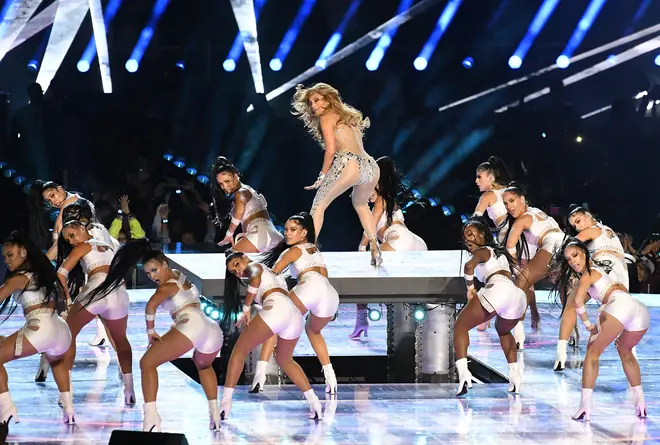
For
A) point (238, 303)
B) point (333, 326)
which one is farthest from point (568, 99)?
point (238, 303)

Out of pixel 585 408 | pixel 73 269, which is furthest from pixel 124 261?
pixel 585 408

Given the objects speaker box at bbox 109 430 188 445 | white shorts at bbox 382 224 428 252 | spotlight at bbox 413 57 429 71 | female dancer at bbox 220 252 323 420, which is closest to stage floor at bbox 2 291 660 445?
female dancer at bbox 220 252 323 420

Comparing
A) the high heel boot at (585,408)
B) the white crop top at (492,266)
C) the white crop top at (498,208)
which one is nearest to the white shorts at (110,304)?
the white crop top at (492,266)

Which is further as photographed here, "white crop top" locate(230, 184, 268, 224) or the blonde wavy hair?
"white crop top" locate(230, 184, 268, 224)

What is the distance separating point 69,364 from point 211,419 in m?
0.80

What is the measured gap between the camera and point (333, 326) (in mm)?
9320

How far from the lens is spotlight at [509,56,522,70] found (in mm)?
11625

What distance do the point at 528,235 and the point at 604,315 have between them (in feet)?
5.98

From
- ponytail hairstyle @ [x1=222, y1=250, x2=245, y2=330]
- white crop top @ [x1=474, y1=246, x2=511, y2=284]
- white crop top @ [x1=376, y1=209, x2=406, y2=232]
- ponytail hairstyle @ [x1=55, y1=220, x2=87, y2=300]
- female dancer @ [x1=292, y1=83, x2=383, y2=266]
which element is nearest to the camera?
ponytail hairstyle @ [x1=222, y1=250, x2=245, y2=330]

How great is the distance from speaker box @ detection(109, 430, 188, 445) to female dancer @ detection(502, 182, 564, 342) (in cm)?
343

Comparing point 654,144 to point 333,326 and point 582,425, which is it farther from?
point 582,425

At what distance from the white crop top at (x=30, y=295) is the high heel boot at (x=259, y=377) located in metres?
1.50

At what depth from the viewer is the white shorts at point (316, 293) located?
18.5ft

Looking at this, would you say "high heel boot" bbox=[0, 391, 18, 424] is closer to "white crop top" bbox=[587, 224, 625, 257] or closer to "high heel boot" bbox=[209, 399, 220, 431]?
"high heel boot" bbox=[209, 399, 220, 431]
